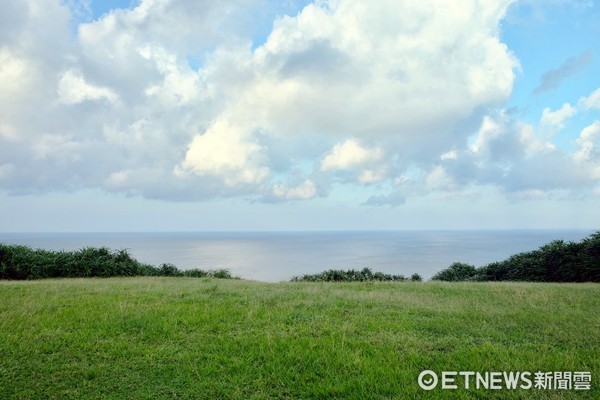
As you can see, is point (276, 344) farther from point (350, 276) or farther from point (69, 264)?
→ point (69, 264)

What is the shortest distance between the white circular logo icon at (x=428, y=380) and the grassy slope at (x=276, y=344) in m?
0.18

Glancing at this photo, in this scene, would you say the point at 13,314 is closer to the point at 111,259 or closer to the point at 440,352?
the point at 440,352

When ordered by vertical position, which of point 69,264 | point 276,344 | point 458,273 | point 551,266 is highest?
point 551,266

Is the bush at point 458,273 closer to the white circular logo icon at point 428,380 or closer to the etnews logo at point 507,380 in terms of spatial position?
the etnews logo at point 507,380

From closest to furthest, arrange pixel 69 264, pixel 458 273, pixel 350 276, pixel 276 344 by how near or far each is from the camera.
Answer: pixel 276 344
pixel 69 264
pixel 350 276
pixel 458 273

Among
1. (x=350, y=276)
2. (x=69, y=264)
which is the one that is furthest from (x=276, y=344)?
(x=69, y=264)

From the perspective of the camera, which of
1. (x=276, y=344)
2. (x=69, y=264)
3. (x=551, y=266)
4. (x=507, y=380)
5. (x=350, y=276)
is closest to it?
(x=507, y=380)

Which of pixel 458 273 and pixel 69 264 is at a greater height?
pixel 69 264

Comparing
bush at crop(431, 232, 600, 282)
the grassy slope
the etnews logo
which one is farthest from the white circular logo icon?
bush at crop(431, 232, 600, 282)

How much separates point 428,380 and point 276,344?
3.21 m

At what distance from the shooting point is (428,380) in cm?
692

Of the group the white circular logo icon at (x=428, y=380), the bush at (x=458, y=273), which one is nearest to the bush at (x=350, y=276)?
the bush at (x=458, y=273)

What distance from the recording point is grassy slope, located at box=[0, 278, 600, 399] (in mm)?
6770

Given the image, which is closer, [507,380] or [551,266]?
[507,380]
